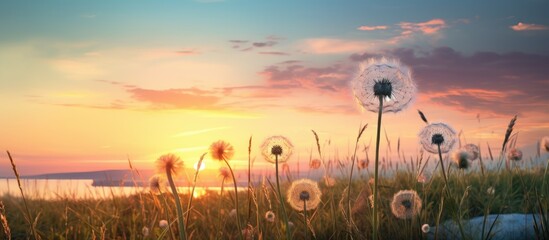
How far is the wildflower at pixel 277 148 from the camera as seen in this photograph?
3.31m

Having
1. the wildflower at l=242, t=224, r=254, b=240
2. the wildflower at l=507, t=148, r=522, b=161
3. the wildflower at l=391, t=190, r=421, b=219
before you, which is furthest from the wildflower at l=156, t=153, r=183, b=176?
the wildflower at l=507, t=148, r=522, b=161

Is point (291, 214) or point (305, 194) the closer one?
point (305, 194)

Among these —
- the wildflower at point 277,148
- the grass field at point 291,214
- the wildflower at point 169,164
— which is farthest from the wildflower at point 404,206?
the wildflower at point 169,164

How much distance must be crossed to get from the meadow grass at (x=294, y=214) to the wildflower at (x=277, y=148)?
40cm

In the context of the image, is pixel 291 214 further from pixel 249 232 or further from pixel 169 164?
pixel 169 164

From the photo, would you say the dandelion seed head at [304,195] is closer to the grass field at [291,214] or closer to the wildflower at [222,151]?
the grass field at [291,214]

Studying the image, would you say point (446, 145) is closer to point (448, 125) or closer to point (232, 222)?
point (448, 125)

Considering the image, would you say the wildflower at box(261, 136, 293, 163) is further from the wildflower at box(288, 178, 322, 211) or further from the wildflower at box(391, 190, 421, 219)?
the wildflower at box(391, 190, 421, 219)

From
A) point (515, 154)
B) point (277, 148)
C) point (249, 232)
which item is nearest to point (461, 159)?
point (277, 148)

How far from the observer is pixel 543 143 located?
5926mm

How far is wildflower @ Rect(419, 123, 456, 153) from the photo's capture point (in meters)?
3.59

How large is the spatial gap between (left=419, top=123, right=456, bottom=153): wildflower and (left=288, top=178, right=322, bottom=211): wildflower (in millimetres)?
824

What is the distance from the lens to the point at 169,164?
259cm

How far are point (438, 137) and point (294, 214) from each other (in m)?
3.55
